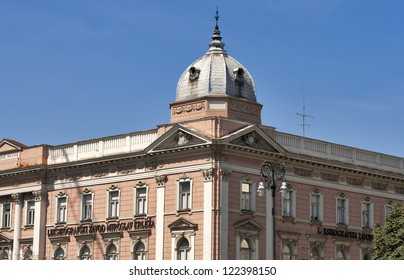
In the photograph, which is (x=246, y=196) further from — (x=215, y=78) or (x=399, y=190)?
(x=399, y=190)

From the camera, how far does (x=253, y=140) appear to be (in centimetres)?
5531

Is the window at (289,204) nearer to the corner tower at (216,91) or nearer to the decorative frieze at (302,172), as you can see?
the decorative frieze at (302,172)

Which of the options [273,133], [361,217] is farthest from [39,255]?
[361,217]

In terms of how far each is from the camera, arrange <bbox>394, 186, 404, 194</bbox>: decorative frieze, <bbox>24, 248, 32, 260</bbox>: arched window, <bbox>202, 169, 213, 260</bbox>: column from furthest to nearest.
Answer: <bbox>394, 186, 404, 194</bbox>: decorative frieze → <bbox>24, 248, 32, 260</bbox>: arched window → <bbox>202, 169, 213, 260</bbox>: column

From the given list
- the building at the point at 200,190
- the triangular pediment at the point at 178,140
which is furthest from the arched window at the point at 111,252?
the triangular pediment at the point at 178,140

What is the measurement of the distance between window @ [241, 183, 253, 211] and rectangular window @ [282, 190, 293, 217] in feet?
10.2

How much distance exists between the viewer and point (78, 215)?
61.1 meters

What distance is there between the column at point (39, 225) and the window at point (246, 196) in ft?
52.5

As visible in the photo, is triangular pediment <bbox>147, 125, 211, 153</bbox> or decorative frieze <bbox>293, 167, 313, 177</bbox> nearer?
triangular pediment <bbox>147, 125, 211, 153</bbox>

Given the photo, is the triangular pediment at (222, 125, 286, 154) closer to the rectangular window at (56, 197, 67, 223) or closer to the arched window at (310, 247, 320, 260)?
the arched window at (310, 247, 320, 260)

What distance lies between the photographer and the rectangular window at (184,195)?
54.9 metres

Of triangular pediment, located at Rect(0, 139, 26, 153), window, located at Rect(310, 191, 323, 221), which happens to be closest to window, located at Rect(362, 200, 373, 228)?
window, located at Rect(310, 191, 323, 221)

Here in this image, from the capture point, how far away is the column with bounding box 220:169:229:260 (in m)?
52.8

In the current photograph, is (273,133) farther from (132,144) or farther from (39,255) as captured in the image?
(39,255)
